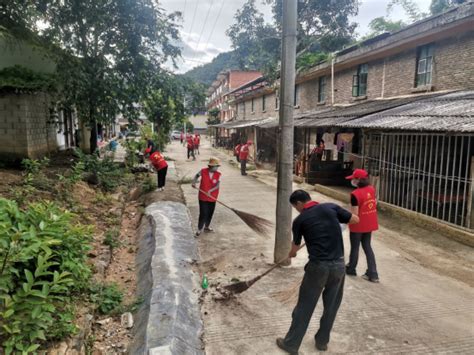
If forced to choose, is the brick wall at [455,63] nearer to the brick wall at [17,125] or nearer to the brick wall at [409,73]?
the brick wall at [409,73]

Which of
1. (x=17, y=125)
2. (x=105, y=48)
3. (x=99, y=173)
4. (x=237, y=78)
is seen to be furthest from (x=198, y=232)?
(x=237, y=78)

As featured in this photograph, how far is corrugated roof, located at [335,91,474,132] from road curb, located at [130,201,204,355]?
16.6 ft

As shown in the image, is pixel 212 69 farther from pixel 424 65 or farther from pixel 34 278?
pixel 34 278

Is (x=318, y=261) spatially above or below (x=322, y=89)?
below

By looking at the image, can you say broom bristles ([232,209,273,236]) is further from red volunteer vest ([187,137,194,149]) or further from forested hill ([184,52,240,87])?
forested hill ([184,52,240,87])

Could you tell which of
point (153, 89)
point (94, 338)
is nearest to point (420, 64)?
point (153, 89)

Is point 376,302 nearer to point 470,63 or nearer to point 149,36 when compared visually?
point 470,63

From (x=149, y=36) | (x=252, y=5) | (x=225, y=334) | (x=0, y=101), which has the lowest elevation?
(x=225, y=334)

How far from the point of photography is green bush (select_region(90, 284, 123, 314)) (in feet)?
13.5

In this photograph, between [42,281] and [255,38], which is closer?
[42,281]

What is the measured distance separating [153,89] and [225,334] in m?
11.7

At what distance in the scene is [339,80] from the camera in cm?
1647

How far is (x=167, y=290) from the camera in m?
4.39

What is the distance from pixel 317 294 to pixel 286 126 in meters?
2.65
